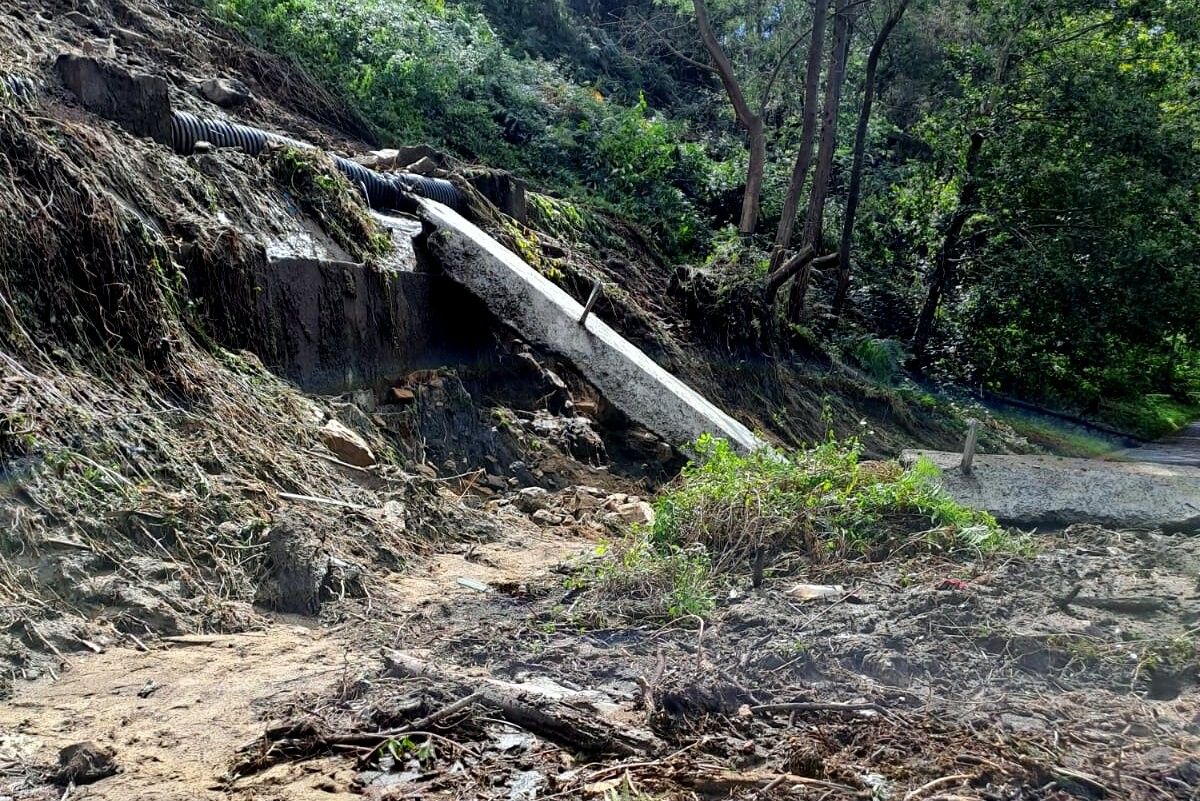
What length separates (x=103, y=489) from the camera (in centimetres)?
443

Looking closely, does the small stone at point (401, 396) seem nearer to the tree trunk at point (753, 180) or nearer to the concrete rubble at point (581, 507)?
the concrete rubble at point (581, 507)

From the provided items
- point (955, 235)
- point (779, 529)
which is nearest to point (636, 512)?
point (779, 529)

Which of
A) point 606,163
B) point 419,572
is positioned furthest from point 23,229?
point 606,163

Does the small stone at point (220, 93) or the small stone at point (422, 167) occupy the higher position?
the small stone at point (220, 93)

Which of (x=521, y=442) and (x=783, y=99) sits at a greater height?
(x=783, y=99)

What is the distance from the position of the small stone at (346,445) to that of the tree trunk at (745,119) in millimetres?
10200

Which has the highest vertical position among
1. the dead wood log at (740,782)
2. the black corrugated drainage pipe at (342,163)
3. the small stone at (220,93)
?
the small stone at (220,93)

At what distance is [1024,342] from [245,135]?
1273cm

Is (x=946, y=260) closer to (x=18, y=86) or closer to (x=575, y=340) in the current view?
(x=575, y=340)

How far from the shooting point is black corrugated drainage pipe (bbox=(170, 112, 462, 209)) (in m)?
6.83

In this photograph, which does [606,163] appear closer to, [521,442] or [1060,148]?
[1060,148]

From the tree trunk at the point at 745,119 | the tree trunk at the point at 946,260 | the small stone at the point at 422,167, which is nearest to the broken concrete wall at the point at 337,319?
the small stone at the point at 422,167

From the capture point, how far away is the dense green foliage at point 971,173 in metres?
13.4

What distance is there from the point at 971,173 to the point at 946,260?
139cm
